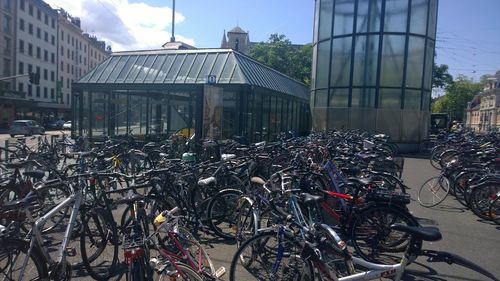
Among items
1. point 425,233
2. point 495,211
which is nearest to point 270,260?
point 425,233

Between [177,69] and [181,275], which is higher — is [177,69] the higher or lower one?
the higher one

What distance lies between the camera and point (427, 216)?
666 centimetres

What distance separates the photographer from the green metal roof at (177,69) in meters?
14.5

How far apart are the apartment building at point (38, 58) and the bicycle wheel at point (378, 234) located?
37.8m

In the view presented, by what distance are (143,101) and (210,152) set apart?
764 centimetres

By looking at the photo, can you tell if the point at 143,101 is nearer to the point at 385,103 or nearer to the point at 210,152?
the point at 210,152

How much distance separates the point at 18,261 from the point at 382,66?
17.8 meters

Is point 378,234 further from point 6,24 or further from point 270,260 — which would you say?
point 6,24

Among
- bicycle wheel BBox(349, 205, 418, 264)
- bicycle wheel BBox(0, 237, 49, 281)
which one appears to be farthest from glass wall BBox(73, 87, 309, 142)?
bicycle wheel BBox(0, 237, 49, 281)

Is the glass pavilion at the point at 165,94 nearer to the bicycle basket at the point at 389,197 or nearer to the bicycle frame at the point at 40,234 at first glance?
the bicycle basket at the point at 389,197

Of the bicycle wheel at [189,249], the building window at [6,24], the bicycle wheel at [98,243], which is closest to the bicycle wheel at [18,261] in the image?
the bicycle wheel at [98,243]

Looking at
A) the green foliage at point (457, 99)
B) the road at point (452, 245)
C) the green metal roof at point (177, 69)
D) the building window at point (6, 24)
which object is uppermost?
the building window at point (6, 24)

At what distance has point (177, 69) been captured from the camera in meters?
15.4

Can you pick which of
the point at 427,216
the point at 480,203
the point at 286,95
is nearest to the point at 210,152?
the point at 427,216
